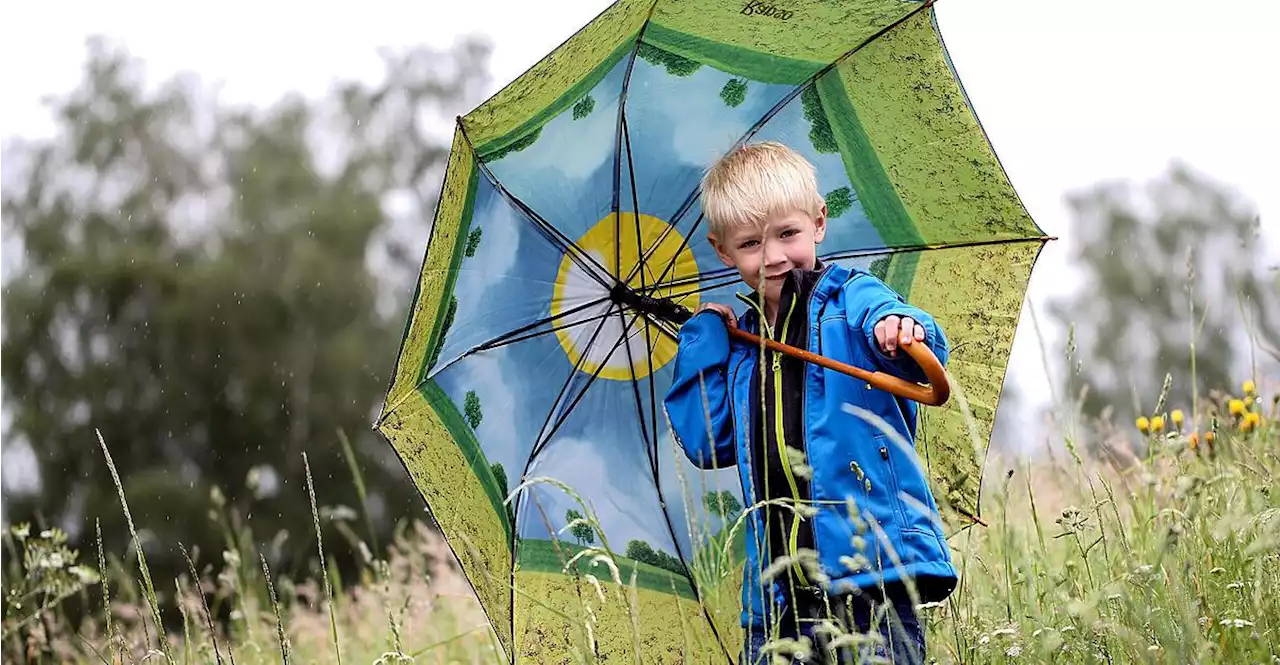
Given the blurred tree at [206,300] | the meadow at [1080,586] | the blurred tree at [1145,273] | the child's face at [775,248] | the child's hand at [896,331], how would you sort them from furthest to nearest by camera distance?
the blurred tree at [1145,273]
the blurred tree at [206,300]
the child's face at [775,248]
the child's hand at [896,331]
the meadow at [1080,586]

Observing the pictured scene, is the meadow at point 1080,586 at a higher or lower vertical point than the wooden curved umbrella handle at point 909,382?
lower

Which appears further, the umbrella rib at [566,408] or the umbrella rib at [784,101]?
the umbrella rib at [566,408]

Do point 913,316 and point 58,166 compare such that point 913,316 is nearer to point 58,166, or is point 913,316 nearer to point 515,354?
point 515,354

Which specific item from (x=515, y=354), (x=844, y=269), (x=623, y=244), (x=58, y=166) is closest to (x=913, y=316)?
(x=844, y=269)

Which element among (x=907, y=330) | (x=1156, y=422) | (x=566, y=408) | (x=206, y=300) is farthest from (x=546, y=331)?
(x=206, y=300)

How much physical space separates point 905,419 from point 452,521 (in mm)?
1185

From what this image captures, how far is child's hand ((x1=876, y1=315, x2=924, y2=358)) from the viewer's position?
8.44 feet

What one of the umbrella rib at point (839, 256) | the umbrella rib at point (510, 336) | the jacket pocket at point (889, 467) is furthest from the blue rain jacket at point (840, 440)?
the umbrella rib at point (510, 336)

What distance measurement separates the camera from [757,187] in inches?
120

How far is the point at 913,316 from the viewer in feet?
8.66

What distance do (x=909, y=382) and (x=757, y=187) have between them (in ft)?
2.08

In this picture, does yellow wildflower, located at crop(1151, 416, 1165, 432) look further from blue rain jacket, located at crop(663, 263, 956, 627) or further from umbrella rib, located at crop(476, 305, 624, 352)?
umbrella rib, located at crop(476, 305, 624, 352)

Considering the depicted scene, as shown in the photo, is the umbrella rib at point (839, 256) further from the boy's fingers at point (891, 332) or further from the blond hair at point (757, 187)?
A: the boy's fingers at point (891, 332)

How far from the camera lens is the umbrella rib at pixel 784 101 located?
131 inches
